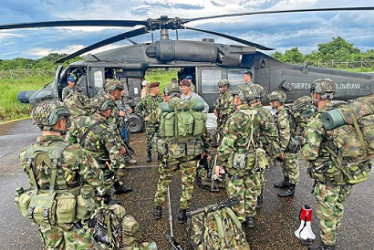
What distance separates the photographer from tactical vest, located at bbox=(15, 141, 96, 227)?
2061 millimetres

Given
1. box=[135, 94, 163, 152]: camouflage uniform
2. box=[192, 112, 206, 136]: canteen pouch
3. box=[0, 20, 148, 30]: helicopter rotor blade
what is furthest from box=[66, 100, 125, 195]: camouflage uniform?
box=[0, 20, 148, 30]: helicopter rotor blade

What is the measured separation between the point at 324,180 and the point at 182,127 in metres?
1.69

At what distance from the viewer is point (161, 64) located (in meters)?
7.66

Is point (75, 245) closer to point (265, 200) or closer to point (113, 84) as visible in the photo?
point (113, 84)

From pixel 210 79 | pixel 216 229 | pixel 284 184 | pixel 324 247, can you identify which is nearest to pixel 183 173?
pixel 216 229

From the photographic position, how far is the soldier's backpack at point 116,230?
2.54 m

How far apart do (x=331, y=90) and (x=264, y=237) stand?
1941mm

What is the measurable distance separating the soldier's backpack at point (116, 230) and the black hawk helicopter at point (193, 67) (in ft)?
18.1

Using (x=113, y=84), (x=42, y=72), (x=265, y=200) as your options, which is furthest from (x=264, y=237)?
(x=42, y=72)

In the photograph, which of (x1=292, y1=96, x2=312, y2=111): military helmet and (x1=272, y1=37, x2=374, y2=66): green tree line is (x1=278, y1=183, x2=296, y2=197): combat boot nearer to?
(x1=292, y1=96, x2=312, y2=111): military helmet

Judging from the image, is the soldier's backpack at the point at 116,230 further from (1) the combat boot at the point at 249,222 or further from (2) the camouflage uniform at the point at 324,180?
(2) the camouflage uniform at the point at 324,180

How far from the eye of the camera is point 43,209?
2.05 metres

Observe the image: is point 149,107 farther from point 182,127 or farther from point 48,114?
point 48,114

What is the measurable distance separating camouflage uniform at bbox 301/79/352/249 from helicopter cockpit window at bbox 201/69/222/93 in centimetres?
511
